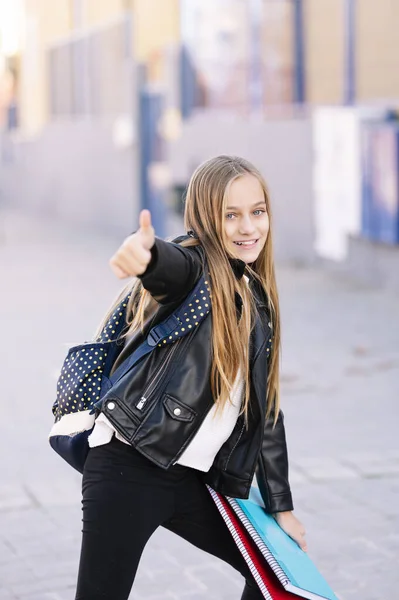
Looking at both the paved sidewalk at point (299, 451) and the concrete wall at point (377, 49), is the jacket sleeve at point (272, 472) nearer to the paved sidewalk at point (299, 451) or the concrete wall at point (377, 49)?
the paved sidewalk at point (299, 451)

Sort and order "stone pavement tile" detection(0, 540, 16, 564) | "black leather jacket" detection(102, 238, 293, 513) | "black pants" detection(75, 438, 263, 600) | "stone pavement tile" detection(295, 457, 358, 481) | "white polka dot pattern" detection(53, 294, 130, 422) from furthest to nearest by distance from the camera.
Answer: "stone pavement tile" detection(295, 457, 358, 481) → "stone pavement tile" detection(0, 540, 16, 564) → "white polka dot pattern" detection(53, 294, 130, 422) → "black pants" detection(75, 438, 263, 600) → "black leather jacket" detection(102, 238, 293, 513)

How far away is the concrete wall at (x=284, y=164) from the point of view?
1330cm

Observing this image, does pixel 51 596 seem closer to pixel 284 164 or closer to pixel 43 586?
pixel 43 586

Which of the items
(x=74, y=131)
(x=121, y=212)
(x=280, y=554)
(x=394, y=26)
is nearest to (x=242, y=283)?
(x=280, y=554)

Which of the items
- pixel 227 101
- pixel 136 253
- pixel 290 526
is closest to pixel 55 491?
pixel 290 526

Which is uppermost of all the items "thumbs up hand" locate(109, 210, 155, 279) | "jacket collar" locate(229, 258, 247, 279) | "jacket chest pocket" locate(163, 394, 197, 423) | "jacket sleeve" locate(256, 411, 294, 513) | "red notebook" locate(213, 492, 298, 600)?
"thumbs up hand" locate(109, 210, 155, 279)

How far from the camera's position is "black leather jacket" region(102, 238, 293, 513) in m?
2.64

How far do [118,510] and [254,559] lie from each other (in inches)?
13.9

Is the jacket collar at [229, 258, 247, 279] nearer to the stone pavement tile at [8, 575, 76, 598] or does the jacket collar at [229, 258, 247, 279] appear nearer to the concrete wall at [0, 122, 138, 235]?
the stone pavement tile at [8, 575, 76, 598]

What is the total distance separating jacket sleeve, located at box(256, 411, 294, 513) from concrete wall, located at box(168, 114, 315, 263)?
34.0ft

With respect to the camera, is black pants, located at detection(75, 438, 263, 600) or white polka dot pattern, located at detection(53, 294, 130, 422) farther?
white polka dot pattern, located at detection(53, 294, 130, 422)

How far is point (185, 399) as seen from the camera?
271cm

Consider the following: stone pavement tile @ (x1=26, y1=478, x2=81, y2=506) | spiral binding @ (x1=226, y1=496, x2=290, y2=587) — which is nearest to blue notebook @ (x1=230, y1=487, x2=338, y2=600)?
spiral binding @ (x1=226, y1=496, x2=290, y2=587)

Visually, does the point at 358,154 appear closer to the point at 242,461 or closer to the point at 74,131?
the point at 242,461
